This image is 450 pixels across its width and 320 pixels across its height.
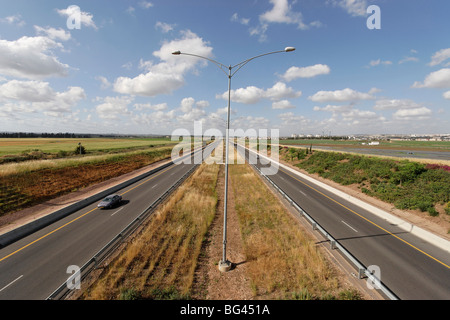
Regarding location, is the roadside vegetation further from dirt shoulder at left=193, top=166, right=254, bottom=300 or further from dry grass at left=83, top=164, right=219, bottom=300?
dry grass at left=83, top=164, right=219, bottom=300

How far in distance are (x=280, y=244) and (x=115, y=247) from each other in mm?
11816

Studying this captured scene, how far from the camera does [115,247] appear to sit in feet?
42.0

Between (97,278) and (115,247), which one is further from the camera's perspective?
(115,247)

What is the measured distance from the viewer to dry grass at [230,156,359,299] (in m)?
9.12

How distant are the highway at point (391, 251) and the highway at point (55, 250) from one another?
707 inches

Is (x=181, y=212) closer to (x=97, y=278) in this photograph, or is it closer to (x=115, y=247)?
(x=115, y=247)

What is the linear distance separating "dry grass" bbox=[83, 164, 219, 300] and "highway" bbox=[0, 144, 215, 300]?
256cm

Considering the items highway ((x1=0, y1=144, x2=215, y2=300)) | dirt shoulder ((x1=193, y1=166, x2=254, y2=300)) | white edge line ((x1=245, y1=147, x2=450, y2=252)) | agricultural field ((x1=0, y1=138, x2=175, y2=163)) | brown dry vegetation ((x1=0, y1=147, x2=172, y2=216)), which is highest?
agricultural field ((x1=0, y1=138, x2=175, y2=163))

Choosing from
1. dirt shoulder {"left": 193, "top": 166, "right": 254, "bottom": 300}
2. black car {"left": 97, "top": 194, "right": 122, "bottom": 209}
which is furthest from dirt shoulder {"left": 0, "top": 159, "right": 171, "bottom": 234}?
dirt shoulder {"left": 193, "top": 166, "right": 254, "bottom": 300}

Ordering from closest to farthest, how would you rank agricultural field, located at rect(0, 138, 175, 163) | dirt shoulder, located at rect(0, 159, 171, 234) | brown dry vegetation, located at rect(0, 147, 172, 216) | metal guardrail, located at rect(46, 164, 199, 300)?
metal guardrail, located at rect(46, 164, 199, 300) < dirt shoulder, located at rect(0, 159, 171, 234) < brown dry vegetation, located at rect(0, 147, 172, 216) < agricultural field, located at rect(0, 138, 175, 163)

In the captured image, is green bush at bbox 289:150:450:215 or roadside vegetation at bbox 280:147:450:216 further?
green bush at bbox 289:150:450:215

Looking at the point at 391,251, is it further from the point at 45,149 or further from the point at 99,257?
the point at 45,149

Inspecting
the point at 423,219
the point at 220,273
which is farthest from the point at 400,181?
the point at 220,273
